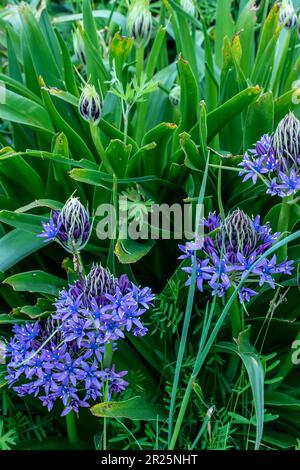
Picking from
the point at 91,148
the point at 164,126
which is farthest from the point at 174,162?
the point at 91,148

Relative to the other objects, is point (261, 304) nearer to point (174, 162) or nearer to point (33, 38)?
point (174, 162)

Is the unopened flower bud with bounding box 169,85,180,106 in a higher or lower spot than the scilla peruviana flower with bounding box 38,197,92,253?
higher

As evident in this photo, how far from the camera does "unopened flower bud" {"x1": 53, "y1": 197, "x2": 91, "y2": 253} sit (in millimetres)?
1391

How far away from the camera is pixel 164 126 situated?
1.75 meters

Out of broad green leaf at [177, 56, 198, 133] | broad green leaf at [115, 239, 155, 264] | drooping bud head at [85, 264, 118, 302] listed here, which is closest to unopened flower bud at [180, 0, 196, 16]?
broad green leaf at [177, 56, 198, 133]

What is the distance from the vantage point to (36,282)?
1.69 metres

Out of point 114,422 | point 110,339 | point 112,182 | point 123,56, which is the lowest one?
point 114,422

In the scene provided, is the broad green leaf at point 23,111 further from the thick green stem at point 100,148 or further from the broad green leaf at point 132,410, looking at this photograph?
the broad green leaf at point 132,410

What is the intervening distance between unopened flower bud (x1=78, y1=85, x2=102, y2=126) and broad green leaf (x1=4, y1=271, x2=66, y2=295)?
391 mm

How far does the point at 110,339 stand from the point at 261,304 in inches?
20.0

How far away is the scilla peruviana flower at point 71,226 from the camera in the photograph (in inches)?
54.7

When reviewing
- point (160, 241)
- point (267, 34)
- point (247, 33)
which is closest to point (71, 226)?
point (160, 241)

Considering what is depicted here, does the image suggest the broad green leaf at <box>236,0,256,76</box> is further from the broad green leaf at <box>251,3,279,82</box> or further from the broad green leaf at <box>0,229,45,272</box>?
the broad green leaf at <box>0,229,45,272</box>

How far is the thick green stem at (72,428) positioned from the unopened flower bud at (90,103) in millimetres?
681
